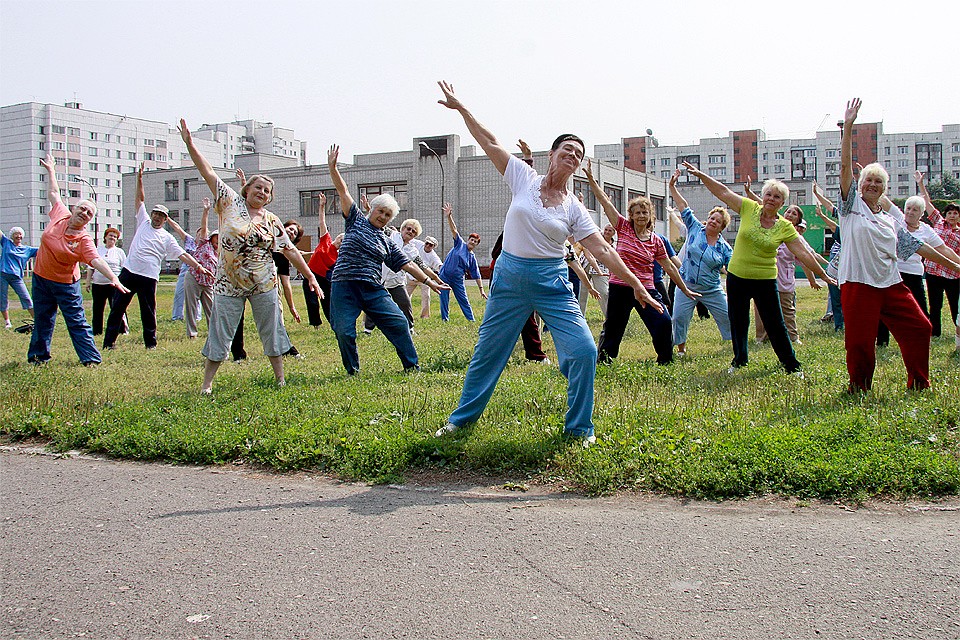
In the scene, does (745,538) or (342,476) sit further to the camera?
(342,476)

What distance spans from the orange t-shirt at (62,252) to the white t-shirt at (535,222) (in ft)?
19.2

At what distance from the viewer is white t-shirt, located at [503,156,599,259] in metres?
5.72

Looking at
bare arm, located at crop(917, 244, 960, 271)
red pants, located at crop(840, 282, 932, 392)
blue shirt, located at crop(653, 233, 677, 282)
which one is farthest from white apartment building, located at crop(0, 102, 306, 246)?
red pants, located at crop(840, 282, 932, 392)

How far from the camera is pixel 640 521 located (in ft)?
14.8

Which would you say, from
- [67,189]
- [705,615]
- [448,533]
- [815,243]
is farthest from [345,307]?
[67,189]

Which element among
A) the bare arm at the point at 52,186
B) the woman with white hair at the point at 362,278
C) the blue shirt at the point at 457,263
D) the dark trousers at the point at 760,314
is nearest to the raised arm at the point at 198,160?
the woman with white hair at the point at 362,278

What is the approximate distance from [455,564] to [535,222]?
99.3 inches

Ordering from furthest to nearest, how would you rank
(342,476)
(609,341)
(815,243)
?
1. (815,243)
2. (609,341)
3. (342,476)

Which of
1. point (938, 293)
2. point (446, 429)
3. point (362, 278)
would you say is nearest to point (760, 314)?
point (362, 278)

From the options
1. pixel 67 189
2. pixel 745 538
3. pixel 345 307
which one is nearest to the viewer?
pixel 745 538

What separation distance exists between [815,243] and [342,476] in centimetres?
4683

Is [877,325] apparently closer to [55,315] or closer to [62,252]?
[62,252]

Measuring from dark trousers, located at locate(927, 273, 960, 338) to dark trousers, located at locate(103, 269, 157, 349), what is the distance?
34.8 feet

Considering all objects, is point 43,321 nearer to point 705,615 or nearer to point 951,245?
point 705,615
